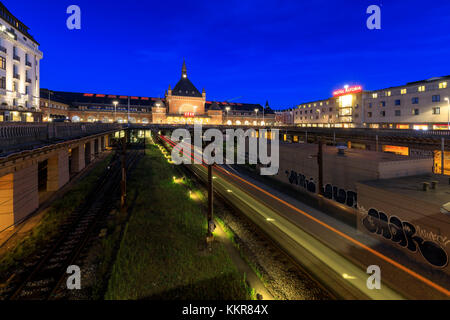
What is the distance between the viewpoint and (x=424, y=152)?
133 ft

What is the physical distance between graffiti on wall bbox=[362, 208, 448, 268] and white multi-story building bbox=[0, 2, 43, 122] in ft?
211

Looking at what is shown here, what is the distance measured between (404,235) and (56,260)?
21499 mm

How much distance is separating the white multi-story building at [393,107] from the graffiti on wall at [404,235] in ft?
192

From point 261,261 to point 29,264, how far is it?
13103 mm

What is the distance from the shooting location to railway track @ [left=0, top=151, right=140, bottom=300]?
35.0ft

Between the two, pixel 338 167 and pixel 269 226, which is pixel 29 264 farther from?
pixel 338 167

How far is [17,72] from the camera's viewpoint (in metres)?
52.6

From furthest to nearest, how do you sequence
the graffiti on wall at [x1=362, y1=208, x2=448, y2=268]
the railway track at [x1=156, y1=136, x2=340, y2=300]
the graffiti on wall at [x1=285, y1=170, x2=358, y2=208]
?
the graffiti on wall at [x1=285, y1=170, x2=358, y2=208] → the graffiti on wall at [x1=362, y1=208, x2=448, y2=268] → the railway track at [x1=156, y1=136, x2=340, y2=300]

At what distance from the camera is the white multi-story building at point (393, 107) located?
197 feet

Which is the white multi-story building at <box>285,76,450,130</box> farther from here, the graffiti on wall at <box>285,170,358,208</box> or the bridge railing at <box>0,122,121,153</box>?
the bridge railing at <box>0,122,121,153</box>

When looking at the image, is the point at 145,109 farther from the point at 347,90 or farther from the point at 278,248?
the point at 278,248

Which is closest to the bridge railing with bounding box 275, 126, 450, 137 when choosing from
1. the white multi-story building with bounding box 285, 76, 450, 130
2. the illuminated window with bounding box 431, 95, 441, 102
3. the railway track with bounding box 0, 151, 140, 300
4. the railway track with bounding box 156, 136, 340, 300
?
the white multi-story building with bounding box 285, 76, 450, 130

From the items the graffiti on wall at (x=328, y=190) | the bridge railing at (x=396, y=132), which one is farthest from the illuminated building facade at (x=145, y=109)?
the graffiti on wall at (x=328, y=190)
